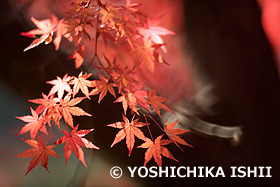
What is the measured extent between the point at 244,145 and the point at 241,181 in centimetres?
19

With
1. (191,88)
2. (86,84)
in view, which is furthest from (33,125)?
(191,88)

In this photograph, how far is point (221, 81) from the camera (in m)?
1.25

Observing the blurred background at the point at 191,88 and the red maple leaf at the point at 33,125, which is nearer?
the red maple leaf at the point at 33,125

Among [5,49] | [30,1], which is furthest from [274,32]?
[5,49]

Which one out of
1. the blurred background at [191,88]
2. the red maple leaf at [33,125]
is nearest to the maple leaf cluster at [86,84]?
the red maple leaf at [33,125]

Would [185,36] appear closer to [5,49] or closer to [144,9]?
[144,9]
